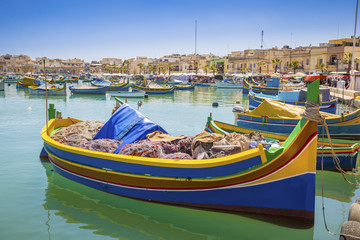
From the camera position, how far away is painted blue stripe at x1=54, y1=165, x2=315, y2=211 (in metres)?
6.48

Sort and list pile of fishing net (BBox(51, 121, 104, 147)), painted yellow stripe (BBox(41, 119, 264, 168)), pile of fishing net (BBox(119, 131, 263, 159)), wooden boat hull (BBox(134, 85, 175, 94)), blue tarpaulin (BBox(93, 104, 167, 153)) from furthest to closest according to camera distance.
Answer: wooden boat hull (BBox(134, 85, 175, 94)) → pile of fishing net (BBox(51, 121, 104, 147)) → blue tarpaulin (BBox(93, 104, 167, 153)) → pile of fishing net (BBox(119, 131, 263, 159)) → painted yellow stripe (BBox(41, 119, 264, 168))

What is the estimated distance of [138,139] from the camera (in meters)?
8.91

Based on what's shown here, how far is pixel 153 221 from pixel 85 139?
156 inches

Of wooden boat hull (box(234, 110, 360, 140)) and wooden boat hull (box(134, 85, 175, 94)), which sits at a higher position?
wooden boat hull (box(134, 85, 175, 94))

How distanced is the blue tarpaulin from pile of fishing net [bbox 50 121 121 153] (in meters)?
0.30

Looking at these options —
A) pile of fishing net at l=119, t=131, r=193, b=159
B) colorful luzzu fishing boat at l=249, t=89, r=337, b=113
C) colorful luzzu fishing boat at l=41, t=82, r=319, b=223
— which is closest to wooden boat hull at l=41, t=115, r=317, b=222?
colorful luzzu fishing boat at l=41, t=82, r=319, b=223

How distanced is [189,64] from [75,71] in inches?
2552

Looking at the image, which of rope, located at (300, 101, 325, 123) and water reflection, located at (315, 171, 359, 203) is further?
water reflection, located at (315, 171, 359, 203)

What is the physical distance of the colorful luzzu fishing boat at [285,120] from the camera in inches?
638

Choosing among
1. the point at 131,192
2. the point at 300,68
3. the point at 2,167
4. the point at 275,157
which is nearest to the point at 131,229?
the point at 131,192

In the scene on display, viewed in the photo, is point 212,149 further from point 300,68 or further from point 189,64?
point 189,64

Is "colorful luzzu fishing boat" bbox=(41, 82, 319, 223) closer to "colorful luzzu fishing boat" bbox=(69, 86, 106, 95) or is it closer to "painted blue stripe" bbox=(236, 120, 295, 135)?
"painted blue stripe" bbox=(236, 120, 295, 135)

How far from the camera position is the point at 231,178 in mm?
6594

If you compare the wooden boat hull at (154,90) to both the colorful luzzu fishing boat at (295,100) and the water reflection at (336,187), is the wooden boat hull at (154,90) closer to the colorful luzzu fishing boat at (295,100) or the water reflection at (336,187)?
the colorful luzzu fishing boat at (295,100)
